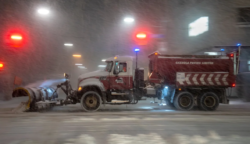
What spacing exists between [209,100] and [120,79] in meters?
5.00

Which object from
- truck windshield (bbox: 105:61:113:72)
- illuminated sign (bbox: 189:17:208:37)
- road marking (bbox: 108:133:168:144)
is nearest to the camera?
road marking (bbox: 108:133:168:144)

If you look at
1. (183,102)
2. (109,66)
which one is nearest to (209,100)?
(183,102)

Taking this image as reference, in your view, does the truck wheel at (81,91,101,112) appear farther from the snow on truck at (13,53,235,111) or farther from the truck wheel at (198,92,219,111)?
the truck wheel at (198,92,219,111)

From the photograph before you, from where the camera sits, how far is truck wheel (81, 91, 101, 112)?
1186cm

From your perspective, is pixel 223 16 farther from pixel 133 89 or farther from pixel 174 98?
pixel 133 89

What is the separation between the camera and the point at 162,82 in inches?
499

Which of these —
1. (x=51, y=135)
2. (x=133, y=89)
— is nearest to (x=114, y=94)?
(x=133, y=89)

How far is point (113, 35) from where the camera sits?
→ 62.6ft

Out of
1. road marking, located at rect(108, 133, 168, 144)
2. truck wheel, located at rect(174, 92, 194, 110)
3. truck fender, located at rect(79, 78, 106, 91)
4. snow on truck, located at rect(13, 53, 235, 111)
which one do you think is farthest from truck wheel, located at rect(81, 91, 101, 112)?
road marking, located at rect(108, 133, 168, 144)

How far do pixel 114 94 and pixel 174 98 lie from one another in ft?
10.9

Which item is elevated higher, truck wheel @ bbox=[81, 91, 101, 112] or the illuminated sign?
the illuminated sign

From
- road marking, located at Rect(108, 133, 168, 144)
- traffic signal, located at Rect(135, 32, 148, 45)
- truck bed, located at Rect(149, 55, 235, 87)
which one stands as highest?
traffic signal, located at Rect(135, 32, 148, 45)

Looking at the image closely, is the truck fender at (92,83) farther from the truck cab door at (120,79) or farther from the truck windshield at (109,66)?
the truck windshield at (109,66)

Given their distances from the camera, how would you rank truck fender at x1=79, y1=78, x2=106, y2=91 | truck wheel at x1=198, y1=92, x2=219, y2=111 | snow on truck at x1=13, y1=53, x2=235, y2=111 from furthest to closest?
1. truck wheel at x1=198, y1=92, x2=219, y2=111
2. snow on truck at x1=13, y1=53, x2=235, y2=111
3. truck fender at x1=79, y1=78, x2=106, y2=91
